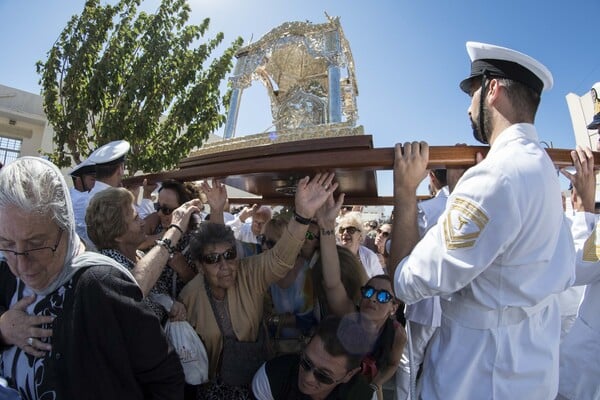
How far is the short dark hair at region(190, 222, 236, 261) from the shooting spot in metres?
2.23

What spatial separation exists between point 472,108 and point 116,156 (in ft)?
9.89

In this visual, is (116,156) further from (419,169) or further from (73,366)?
(419,169)

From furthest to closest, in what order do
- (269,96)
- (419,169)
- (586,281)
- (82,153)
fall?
(82,153) → (269,96) → (586,281) → (419,169)

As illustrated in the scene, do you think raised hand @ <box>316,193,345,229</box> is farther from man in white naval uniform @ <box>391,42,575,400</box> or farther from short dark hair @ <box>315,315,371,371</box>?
man in white naval uniform @ <box>391,42,575,400</box>

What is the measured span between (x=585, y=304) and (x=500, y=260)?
3.56 ft

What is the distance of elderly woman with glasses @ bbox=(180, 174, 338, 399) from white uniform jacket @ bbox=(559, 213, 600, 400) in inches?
49.9

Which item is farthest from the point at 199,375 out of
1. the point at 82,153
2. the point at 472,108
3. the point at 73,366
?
the point at 82,153

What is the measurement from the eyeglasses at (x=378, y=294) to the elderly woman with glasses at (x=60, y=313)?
1.42 meters

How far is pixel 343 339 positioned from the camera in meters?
2.04

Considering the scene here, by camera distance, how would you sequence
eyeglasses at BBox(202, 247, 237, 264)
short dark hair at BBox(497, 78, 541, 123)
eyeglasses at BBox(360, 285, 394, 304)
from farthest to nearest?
eyeglasses at BBox(360, 285, 394, 304)
eyeglasses at BBox(202, 247, 237, 264)
short dark hair at BBox(497, 78, 541, 123)

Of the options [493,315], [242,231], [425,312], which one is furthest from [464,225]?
[242,231]

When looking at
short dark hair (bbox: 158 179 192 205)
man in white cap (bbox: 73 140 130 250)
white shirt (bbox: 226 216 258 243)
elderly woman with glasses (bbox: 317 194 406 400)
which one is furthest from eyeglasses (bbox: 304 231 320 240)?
white shirt (bbox: 226 216 258 243)

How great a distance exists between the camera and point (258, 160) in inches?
67.1

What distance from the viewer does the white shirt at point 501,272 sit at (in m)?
1.13
